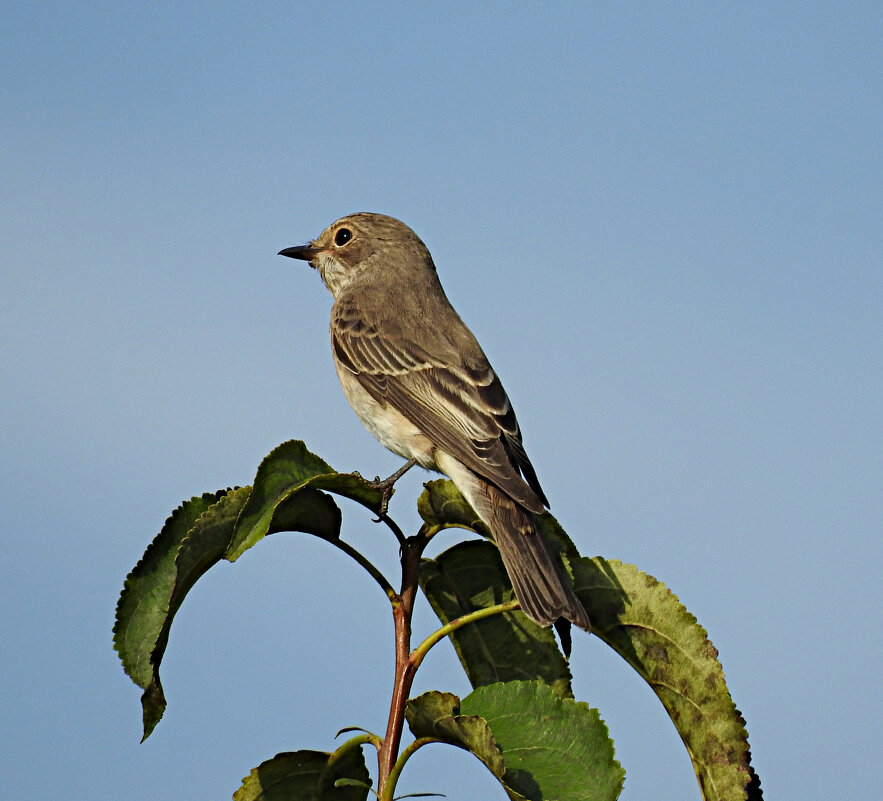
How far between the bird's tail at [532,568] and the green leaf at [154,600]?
4.05 ft

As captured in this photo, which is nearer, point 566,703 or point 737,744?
point 566,703

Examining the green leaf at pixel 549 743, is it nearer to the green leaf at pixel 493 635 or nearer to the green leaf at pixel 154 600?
the green leaf at pixel 493 635

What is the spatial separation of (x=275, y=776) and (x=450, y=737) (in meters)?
0.83

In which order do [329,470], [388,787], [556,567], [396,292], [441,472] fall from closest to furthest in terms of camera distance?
1. [388,787]
2. [329,470]
3. [556,567]
4. [441,472]
5. [396,292]

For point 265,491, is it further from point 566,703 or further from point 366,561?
point 566,703

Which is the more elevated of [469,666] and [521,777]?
[469,666]

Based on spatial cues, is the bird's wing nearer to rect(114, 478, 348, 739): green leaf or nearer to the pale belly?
the pale belly

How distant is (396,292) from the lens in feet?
23.9

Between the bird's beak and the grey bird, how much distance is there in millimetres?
185

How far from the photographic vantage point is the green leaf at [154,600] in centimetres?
354

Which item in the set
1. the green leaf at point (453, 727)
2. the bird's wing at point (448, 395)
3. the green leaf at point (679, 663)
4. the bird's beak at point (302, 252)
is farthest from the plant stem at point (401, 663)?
the bird's beak at point (302, 252)

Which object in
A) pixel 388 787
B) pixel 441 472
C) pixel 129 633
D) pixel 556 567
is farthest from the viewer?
pixel 441 472

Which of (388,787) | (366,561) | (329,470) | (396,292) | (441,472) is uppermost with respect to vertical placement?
(396,292)

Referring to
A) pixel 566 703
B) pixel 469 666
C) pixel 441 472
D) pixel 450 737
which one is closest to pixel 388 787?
pixel 450 737
